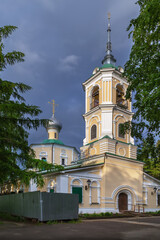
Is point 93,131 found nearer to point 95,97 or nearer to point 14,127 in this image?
point 95,97

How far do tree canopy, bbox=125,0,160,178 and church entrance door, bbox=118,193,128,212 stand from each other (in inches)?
419

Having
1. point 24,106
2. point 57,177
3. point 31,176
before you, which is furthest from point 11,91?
point 57,177

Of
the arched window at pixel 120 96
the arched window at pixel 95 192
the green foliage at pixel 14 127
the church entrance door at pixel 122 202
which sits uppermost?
the arched window at pixel 120 96

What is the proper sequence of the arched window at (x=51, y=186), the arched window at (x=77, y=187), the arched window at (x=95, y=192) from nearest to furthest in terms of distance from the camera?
1. the arched window at (x=77, y=187)
2. the arched window at (x=51, y=186)
3. the arched window at (x=95, y=192)

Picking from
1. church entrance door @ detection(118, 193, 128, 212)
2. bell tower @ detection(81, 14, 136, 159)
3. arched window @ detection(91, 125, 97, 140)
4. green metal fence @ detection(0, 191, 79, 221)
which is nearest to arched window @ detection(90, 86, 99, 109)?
bell tower @ detection(81, 14, 136, 159)

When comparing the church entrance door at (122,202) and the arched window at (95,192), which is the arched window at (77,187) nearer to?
the arched window at (95,192)

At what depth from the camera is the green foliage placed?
8.48m

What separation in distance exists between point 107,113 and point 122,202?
8.15m

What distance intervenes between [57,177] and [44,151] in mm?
17303

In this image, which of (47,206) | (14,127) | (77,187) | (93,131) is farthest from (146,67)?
(93,131)

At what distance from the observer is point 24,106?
842cm

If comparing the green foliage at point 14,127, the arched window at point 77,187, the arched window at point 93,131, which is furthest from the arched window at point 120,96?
the green foliage at point 14,127

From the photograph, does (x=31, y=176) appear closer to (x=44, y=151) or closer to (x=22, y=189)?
(x=22, y=189)

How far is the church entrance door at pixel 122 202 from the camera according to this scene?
65.3 feet
